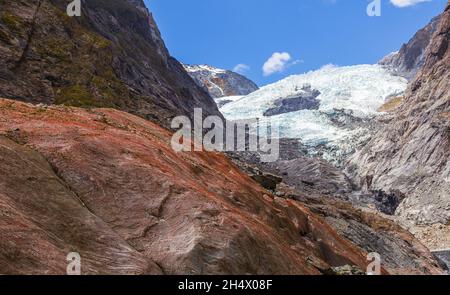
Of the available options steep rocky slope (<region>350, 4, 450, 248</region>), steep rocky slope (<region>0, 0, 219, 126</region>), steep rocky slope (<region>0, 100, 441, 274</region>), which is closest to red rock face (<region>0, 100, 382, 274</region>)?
steep rocky slope (<region>0, 100, 441, 274</region>)

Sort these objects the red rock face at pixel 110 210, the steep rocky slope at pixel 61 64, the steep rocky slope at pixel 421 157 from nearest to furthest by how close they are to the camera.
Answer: the red rock face at pixel 110 210 → the steep rocky slope at pixel 61 64 → the steep rocky slope at pixel 421 157

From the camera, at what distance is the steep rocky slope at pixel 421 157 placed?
84.0 metres

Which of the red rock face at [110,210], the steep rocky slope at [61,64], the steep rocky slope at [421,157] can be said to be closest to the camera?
the red rock face at [110,210]

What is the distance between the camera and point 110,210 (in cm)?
1491

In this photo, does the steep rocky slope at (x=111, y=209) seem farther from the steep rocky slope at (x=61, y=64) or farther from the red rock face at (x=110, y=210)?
the steep rocky slope at (x=61, y=64)

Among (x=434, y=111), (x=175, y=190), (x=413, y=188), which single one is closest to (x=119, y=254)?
(x=175, y=190)

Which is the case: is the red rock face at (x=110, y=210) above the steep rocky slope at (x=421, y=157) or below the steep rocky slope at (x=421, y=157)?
below

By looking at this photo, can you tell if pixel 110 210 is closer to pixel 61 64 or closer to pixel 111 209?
pixel 111 209

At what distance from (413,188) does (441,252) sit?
30.6 m

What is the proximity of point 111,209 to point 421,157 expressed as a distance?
96500mm

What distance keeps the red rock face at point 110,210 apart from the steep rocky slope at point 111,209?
29 mm

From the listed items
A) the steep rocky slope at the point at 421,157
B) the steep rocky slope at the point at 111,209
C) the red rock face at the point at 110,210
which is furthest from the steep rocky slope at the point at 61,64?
the steep rocky slope at the point at 421,157

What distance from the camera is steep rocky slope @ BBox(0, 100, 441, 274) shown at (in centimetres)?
1248
